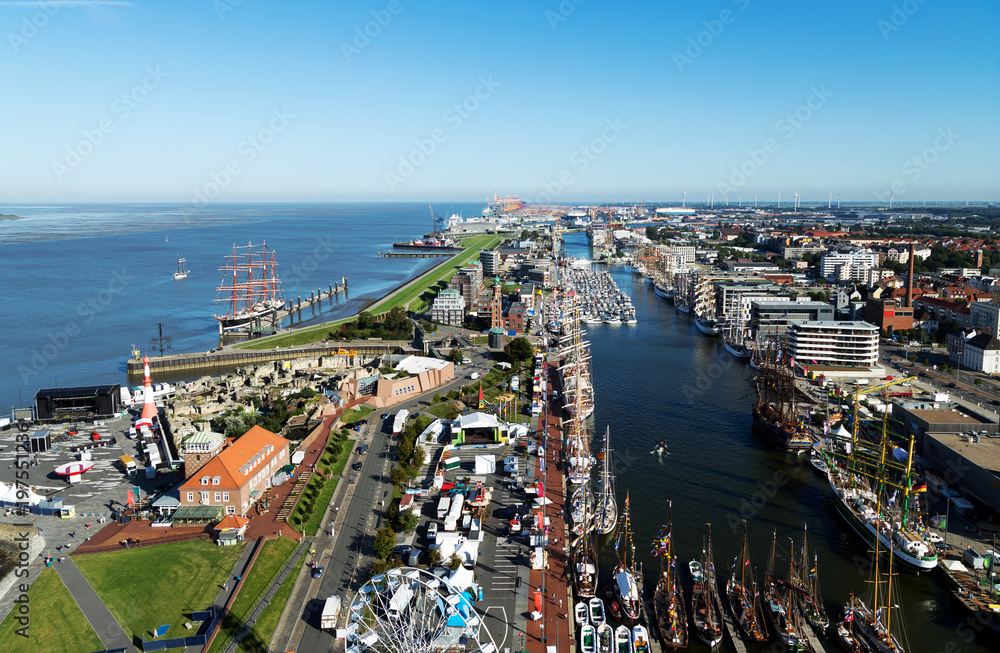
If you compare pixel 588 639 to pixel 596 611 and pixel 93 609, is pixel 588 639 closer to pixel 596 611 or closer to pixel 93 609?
pixel 596 611

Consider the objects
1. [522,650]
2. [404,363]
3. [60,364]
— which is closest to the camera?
[522,650]

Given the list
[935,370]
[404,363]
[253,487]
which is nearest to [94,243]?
[404,363]

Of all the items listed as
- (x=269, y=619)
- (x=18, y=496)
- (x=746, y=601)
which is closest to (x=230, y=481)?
(x=269, y=619)

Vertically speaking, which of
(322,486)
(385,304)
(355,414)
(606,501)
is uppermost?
(385,304)

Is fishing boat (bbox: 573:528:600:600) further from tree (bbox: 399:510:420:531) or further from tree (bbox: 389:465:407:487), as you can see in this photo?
tree (bbox: 389:465:407:487)

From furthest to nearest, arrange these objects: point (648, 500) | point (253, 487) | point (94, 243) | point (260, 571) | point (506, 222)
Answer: point (506, 222) < point (94, 243) < point (648, 500) < point (253, 487) < point (260, 571)

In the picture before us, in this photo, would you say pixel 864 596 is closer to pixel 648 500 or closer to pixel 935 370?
pixel 648 500

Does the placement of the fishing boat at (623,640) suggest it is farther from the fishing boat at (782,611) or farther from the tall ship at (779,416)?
the tall ship at (779,416)
